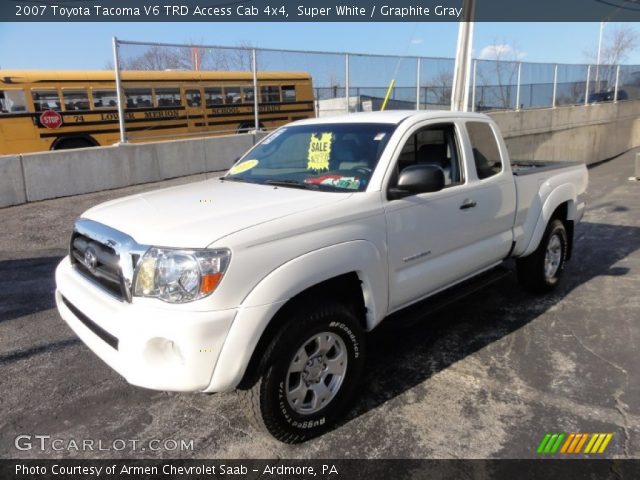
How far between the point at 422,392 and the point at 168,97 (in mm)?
14279

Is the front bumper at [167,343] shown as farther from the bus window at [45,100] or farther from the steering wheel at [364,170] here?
the bus window at [45,100]

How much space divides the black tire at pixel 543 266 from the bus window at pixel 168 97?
12.8m

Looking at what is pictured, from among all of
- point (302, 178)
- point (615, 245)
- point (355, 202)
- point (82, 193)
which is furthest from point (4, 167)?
point (615, 245)

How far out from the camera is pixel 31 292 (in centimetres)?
529

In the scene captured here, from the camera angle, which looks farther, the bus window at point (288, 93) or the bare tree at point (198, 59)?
the bus window at point (288, 93)

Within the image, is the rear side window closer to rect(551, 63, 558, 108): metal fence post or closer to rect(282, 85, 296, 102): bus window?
rect(282, 85, 296, 102): bus window

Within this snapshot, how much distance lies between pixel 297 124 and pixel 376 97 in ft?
37.7

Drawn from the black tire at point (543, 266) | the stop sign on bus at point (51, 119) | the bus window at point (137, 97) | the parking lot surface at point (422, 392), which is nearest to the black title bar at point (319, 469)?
the parking lot surface at point (422, 392)

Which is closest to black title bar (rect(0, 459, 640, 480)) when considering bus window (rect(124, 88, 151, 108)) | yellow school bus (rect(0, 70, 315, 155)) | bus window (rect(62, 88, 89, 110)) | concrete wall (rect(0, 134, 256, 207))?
concrete wall (rect(0, 134, 256, 207))

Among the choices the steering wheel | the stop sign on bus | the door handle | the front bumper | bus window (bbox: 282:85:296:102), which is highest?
bus window (bbox: 282:85:296:102)

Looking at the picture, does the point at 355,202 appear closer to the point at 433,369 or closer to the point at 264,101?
the point at 433,369

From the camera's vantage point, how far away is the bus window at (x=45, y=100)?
1410 centimetres

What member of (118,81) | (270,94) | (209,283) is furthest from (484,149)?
(270,94)

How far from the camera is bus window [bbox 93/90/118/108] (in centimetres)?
1491
